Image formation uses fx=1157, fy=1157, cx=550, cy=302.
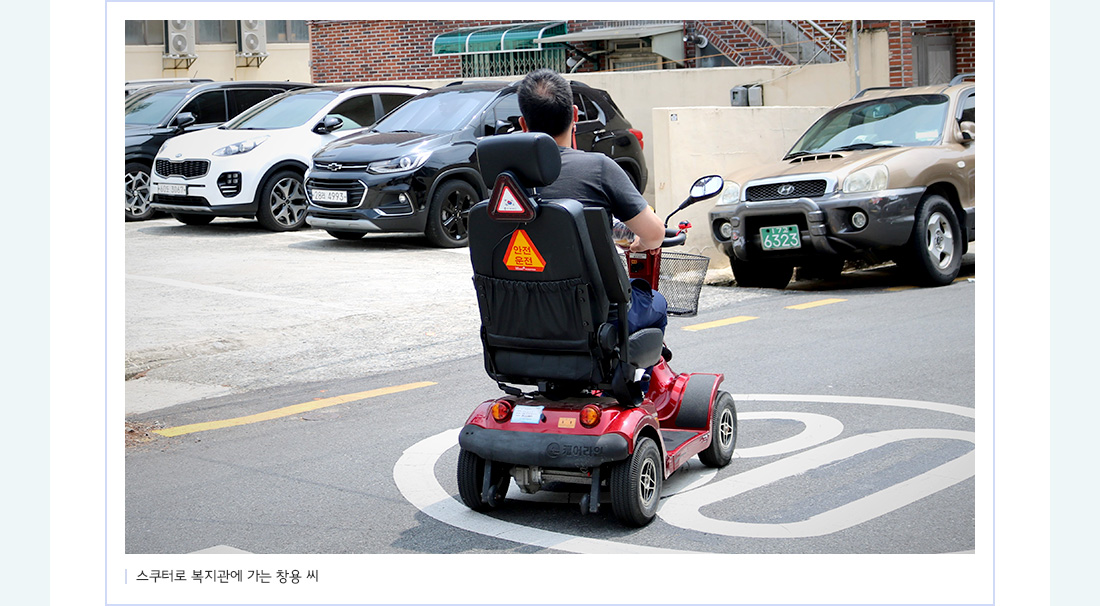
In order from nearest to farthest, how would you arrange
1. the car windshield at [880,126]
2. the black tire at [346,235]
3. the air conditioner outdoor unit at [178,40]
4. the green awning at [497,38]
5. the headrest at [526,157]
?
the headrest at [526,157]
the car windshield at [880,126]
the black tire at [346,235]
the green awning at [497,38]
the air conditioner outdoor unit at [178,40]

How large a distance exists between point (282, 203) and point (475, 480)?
36.0 ft

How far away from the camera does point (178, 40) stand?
32125 millimetres

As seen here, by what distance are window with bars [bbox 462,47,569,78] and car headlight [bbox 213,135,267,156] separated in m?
10.9

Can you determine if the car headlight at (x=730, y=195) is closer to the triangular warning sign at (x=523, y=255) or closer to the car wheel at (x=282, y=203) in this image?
the car wheel at (x=282, y=203)

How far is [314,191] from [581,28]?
12.9 meters

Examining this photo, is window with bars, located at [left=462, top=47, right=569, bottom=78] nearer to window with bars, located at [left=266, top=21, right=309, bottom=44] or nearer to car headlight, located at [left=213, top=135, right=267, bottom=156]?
window with bars, located at [left=266, top=21, right=309, bottom=44]

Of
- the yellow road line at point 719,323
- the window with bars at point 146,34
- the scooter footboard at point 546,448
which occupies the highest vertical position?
the window with bars at point 146,34

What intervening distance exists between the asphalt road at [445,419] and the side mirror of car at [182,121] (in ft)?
18.6

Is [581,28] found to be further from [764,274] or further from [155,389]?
[155,389]

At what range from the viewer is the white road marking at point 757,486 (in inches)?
175

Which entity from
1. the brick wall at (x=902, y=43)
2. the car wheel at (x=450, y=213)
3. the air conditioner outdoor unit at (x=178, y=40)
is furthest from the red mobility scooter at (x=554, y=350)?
the air conditioner outdoor unit at (x=178, y=40)

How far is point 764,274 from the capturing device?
11.3m

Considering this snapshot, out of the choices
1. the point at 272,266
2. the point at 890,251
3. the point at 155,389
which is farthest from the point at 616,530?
the point at 272,266

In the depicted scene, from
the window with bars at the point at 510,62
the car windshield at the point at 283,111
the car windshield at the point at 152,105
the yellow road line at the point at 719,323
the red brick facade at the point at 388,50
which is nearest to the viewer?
the yellow road line at the point at 719,323
